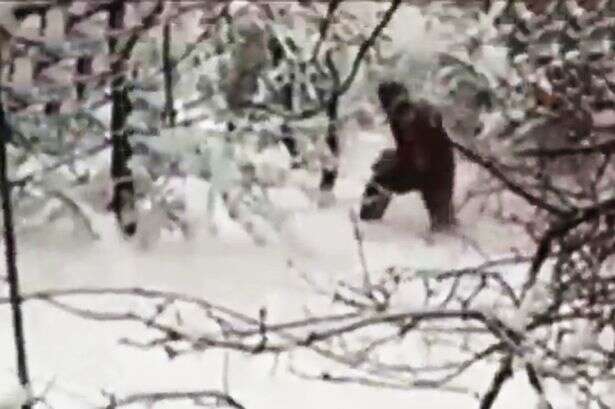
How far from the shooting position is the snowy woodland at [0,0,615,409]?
2.44ft

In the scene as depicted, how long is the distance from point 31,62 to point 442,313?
1.04 feet

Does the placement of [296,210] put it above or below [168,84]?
below

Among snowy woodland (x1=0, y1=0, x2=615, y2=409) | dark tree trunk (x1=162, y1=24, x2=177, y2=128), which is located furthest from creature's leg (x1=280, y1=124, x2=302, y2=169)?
dark tree trunk (x1=162, y1=24, x2=177, y2=128)

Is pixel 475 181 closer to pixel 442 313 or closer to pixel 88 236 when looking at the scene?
pixel 442 313

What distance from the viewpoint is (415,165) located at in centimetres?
101

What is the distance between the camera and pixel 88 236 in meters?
1.16

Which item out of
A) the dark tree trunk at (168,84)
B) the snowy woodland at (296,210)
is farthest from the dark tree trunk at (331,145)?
the dark tree trunk at (168,84)

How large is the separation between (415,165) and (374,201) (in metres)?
0.06

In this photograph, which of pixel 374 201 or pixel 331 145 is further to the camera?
pixel 331 145

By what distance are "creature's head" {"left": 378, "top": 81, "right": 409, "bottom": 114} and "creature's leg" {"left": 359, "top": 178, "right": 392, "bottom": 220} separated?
8cm

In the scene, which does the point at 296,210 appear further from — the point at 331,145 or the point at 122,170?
→ the point at 122,170

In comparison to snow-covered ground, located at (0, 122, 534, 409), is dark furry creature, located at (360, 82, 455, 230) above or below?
above

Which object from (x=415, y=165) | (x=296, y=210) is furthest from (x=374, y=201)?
(x=296, y=210)

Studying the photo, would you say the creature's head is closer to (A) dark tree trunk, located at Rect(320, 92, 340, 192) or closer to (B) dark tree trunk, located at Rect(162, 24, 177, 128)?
(A) dark tree trunk, located at Rect(320, 92, 340, 192)
